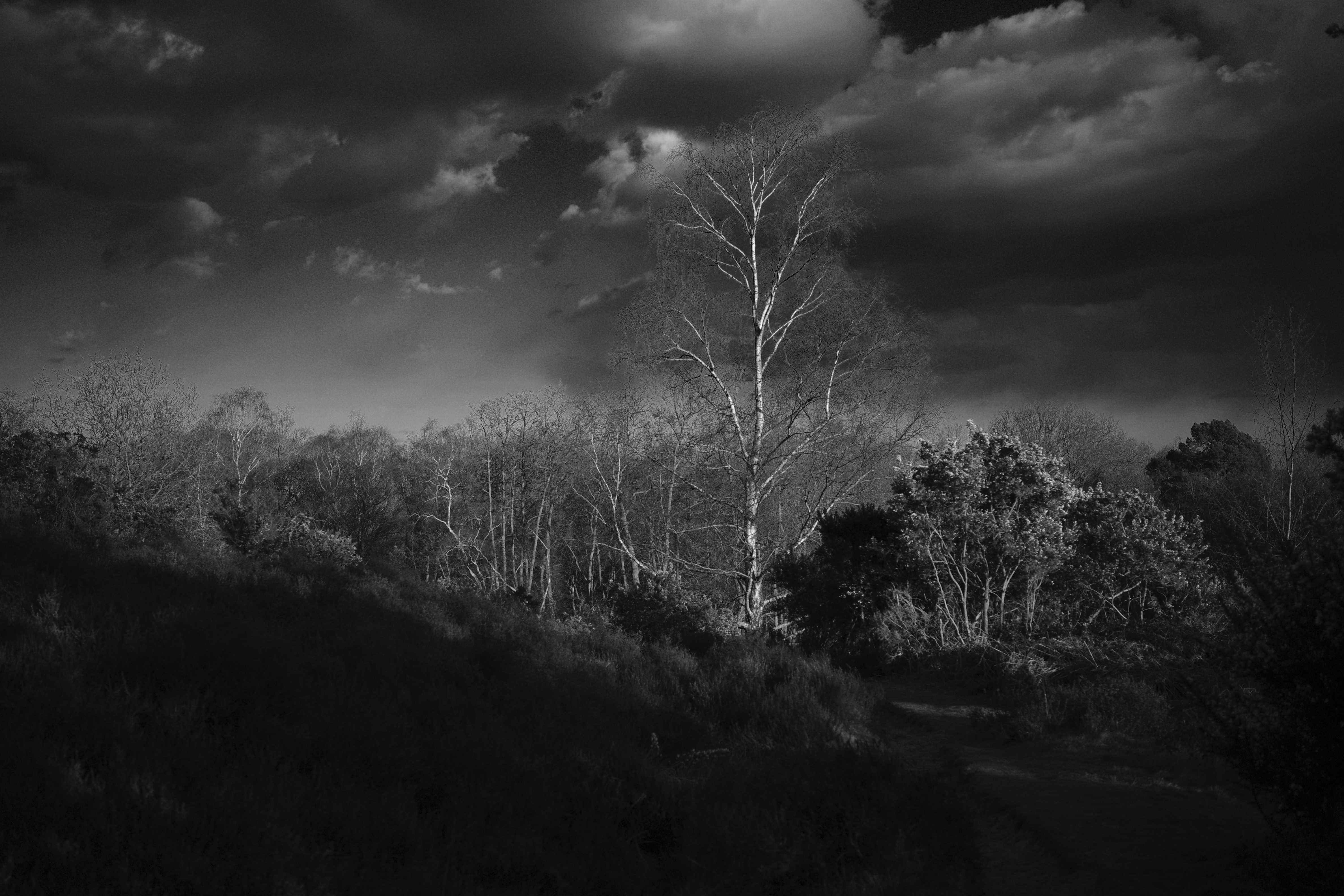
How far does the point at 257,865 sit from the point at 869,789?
3780mm

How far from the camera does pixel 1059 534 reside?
12.4 meters

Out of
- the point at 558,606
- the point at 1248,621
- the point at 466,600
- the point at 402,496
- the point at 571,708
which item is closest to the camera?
the point at 1248,621

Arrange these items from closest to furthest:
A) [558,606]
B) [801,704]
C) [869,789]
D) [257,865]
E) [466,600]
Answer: [257,865] → [869,789] → [801,704] → [466,600] → [558,606]

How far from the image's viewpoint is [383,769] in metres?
5.08

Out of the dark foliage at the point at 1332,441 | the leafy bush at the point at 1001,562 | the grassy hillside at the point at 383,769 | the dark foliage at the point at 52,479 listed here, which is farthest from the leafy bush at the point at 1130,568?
the dark foliage at the point at 52,479

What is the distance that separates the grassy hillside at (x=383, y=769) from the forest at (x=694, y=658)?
0.03 m

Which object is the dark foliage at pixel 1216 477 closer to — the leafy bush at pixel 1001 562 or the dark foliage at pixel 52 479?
the leafy bush at pixel 1001 562

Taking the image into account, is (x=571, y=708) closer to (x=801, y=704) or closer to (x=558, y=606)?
(x=801, y=704)

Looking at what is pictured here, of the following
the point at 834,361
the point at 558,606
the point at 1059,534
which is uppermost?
the point at 834,361

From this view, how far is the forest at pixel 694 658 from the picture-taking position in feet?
12.9

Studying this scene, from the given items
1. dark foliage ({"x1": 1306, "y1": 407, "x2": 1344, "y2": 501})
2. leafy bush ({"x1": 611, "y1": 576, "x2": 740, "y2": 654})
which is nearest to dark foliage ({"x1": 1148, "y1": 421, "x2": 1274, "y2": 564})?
leafy bush ({"x1": 611, "y1": 576, "x2": 740, "y2": 654})

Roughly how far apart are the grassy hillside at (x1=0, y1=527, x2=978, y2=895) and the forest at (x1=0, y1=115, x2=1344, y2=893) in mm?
26

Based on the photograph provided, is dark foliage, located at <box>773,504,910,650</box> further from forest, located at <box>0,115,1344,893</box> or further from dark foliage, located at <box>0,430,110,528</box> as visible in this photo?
dark foliage, located at <box>0,430,110,528</box>

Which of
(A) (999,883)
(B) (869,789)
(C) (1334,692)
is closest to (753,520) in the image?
(B) (869,789)
